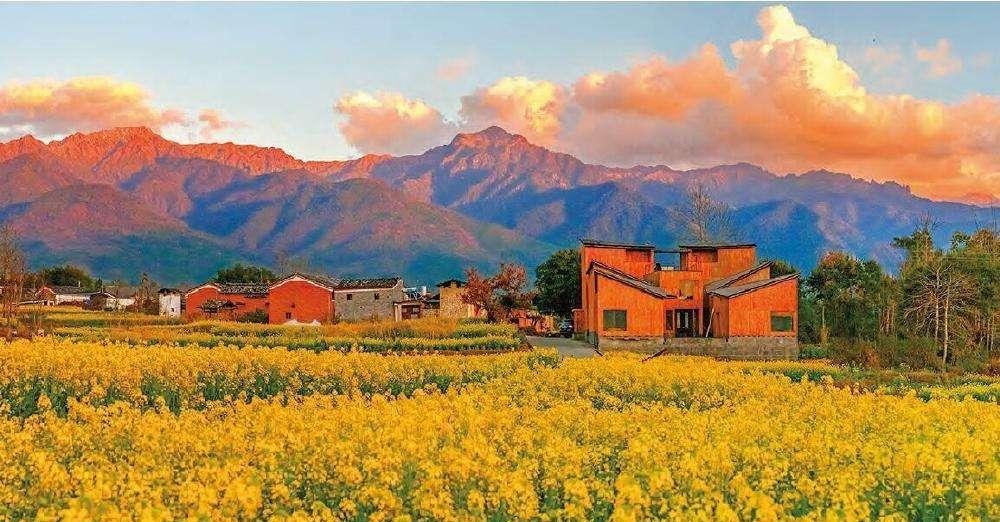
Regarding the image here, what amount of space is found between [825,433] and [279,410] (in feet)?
30.1

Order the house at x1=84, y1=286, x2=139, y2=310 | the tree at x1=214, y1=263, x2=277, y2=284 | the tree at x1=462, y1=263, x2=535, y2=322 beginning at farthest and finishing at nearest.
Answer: the tree at x1=214, y1=263, x2=277, y2=284 → the house at x1=84, y1=286, x2=139, y2=310 → the tree at x1=462, y1=263, x2=535, y2=322

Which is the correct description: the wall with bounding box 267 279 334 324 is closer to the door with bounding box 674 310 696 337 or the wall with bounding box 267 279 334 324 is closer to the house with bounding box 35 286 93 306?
the door with bounding box 674 310 696 337

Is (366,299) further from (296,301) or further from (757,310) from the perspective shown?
(757,310)

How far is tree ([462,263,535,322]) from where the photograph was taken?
2563 inches

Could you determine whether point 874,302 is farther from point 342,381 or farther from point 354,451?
point 354,451

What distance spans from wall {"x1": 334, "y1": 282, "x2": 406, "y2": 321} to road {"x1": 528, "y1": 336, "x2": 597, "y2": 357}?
3088 cm

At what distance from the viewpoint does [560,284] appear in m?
71.7

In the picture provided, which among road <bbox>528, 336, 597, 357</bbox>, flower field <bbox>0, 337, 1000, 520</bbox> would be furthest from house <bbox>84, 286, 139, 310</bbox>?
flower field <bbox>0, 337, 1000, 520</bbox>

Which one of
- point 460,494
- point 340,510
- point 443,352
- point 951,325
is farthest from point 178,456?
point 951,325

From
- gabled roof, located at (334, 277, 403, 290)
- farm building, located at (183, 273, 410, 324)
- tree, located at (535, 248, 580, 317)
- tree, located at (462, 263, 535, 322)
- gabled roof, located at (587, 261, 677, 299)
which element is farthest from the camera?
gabled roof, located at (334, 277, 403, 290)

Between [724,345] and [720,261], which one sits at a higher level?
[720,261]

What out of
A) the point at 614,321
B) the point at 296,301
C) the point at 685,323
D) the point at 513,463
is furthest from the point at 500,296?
the point at 513,463

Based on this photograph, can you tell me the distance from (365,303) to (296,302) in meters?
7.95

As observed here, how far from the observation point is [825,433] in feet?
45.0
